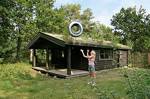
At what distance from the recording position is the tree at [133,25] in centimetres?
4451

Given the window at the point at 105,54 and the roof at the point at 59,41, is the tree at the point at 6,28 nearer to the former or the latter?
the roof at the point at 59,41

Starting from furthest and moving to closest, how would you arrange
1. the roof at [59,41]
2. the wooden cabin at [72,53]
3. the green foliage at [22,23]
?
the green foliage at [22,23] < the wooden cabin at [72,53] < the roof at [59,41]

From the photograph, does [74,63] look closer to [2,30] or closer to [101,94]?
[2,30]

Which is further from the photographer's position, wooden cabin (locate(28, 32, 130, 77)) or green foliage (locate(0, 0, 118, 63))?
green foliage (locate(0, 0, 118, 63))

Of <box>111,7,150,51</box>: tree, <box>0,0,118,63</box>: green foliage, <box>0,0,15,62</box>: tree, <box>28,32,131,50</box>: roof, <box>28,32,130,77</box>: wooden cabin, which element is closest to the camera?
<box>28,32,131,50</box>: roof

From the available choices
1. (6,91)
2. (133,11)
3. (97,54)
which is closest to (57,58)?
(97,54)

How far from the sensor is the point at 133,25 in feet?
152

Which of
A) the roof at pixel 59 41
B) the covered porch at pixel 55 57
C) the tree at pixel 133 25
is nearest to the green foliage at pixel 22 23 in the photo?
the covered porch at pixel 55 57

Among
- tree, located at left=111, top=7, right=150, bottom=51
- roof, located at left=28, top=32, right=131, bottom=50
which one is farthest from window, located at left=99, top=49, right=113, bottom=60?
tree, located at left=111, top=7, right=150, bottom=51

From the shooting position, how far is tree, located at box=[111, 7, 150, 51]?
4451cm

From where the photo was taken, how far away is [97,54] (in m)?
23.5

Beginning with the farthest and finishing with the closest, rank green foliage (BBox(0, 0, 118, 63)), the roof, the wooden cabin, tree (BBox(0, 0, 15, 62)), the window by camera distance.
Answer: green foliage (BBox(0, 0, 118, 63)) → tree (BBox(0, 0, 15, 62)) → the window → the wooden cabin → the roof

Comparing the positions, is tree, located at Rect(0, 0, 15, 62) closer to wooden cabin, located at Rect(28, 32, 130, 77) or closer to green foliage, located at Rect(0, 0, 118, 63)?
green foliage, located at Rect(0, 0, 118, 63)

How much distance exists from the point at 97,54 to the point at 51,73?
530 cm
